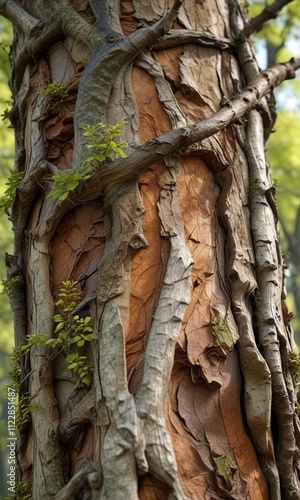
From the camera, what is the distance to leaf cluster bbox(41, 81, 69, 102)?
3.31 metres

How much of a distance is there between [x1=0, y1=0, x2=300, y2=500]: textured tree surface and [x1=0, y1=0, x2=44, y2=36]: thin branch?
0.6 inches

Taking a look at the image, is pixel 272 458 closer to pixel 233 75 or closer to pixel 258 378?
pixel 258 378

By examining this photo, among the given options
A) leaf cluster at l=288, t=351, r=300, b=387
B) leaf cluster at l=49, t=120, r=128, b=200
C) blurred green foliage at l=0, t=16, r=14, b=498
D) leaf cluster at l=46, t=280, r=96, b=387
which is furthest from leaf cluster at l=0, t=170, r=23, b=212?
blurred green foliage at l=0, t=16, r=14, b=498

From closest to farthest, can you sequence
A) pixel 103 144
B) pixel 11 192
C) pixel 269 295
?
pixel 103 144 < pixel 269 295 < pixel 11 192

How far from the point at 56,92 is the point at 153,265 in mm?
1187

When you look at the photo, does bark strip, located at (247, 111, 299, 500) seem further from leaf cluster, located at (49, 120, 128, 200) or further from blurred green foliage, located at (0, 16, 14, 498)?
blurred green foliage, located at (0, 16, 14, 498)

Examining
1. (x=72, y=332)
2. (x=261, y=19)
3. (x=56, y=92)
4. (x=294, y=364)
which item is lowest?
(x=294, y=364)

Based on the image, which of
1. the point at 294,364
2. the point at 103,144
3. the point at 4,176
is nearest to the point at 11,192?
the point at 103,144

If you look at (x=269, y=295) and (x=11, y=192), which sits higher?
(x=11, y=192)

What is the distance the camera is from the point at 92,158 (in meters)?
2.87

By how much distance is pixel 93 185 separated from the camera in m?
2.90

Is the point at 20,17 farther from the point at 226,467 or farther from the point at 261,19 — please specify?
the point at 226,467

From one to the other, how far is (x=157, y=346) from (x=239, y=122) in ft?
5.16

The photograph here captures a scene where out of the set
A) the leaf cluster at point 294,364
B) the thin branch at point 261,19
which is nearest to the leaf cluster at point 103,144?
the leaf cluster at point 294,364
